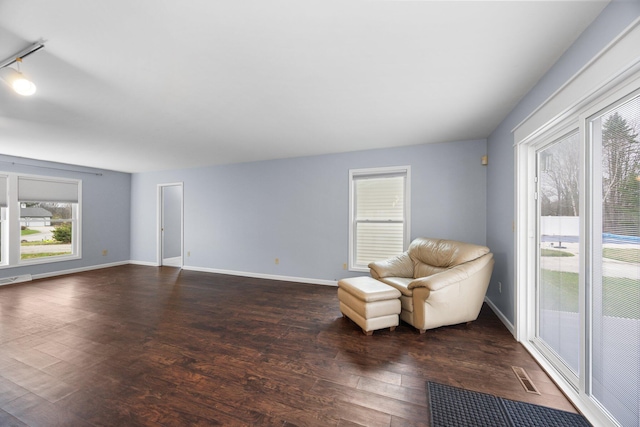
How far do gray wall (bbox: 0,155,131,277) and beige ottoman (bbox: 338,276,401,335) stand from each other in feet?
21.3

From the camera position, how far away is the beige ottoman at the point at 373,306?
261cm

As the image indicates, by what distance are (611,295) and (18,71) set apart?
14.0 ft

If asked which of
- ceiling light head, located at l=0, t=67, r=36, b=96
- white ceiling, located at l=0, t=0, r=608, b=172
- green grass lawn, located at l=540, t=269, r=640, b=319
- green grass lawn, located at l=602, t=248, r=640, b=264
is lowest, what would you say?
green grass lawn, located at l=540, t=269, r=640, b=319

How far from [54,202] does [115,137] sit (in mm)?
3350

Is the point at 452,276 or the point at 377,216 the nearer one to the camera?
the point at 452,276

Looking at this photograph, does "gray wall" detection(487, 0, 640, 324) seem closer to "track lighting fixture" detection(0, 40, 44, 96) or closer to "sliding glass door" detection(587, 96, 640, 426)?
"sliding glass door" detection(587, 96, 640, 426)

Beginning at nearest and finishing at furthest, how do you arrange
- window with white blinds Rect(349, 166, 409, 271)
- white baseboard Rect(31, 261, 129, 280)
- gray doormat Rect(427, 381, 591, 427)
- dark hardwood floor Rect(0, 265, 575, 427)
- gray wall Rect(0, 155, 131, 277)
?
gray doormat Rect(427, 381, 591, 427) → dark hardwood floor Rect(0, 265, 575, 427) → window with white blinds Rect(349, 166, 409, 271) → white baseboard Rect(31, 261, 129, 280) → gray wall Rect(0, 155, 131, 277)

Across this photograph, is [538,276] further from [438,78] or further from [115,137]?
[115,137]

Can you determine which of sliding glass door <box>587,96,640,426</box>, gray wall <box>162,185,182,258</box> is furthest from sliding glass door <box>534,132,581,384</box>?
gray wall <box>162,185,182,258</box>

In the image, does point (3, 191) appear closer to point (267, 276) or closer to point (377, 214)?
point (267, 276)

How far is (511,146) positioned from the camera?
269 cm

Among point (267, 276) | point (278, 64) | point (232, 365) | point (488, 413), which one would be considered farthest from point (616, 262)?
point (267, 276)

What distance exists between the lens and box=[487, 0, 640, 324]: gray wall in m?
1.30

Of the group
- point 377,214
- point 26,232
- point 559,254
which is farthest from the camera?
point 26,232
